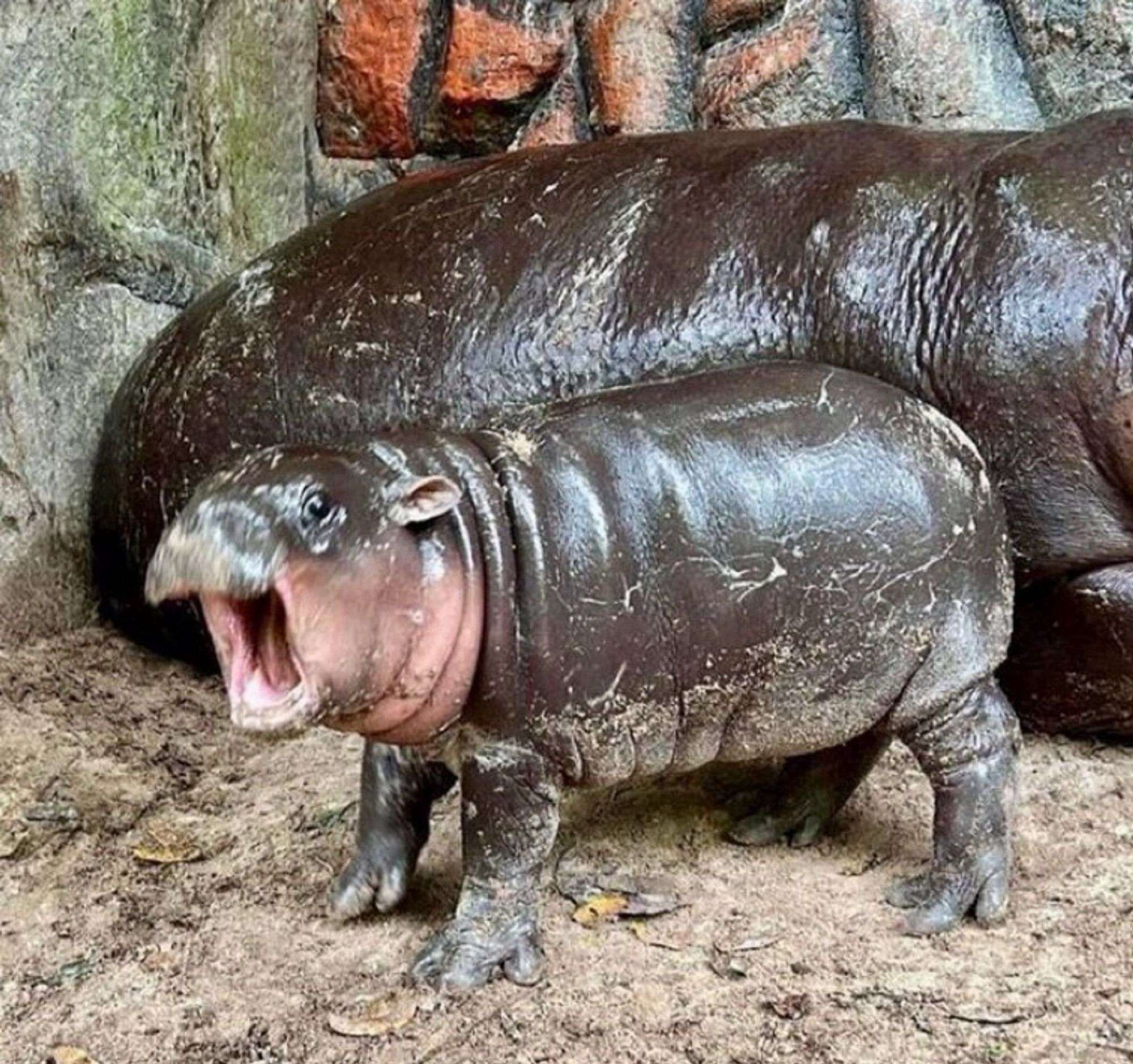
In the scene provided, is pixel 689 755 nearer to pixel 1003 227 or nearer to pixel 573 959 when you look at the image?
pixel 573 959

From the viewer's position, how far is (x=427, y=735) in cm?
172

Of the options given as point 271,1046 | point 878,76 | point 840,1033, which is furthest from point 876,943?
point 878,76

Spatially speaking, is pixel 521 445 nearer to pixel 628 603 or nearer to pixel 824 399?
pixel 628 603

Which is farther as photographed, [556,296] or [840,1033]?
[556,296]

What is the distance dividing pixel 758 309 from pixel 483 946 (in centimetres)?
100

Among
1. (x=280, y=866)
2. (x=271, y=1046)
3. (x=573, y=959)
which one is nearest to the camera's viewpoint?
(x=271, y=1046)

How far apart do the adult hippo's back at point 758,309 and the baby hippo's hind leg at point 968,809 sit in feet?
1.13

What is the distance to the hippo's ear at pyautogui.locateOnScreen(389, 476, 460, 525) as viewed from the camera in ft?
5.28

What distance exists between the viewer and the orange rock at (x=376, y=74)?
333 centimetres

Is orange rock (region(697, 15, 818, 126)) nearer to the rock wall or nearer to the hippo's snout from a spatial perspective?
the rock wall

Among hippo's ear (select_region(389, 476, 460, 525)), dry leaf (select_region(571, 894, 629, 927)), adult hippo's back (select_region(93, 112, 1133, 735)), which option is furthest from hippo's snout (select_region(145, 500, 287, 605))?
adult hippo's back (select_region(93, 112, 1133, 735))

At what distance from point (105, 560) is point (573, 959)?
1385mm

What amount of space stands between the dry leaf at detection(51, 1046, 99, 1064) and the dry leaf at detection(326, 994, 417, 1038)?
250 mm

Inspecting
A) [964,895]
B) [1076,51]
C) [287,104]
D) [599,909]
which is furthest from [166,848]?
[1076,51]
